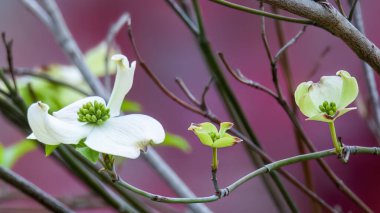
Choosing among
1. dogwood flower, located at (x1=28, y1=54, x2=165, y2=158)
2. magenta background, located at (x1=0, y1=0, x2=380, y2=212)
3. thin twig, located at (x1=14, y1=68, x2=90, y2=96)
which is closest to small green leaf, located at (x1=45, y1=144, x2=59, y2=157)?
dogwood flower, located at (x1=28, y1=54, x2=165, y2=158)

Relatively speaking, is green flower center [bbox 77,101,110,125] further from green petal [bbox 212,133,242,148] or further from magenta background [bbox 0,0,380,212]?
magenta background [bbox 0,0,380,212]

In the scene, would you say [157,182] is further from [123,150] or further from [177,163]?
[123,150]

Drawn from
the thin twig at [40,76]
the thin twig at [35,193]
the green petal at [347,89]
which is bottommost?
the thin twig at [35,193]

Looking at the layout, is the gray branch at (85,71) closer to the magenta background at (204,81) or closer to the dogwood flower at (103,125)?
the dogwood flower at (103,125)

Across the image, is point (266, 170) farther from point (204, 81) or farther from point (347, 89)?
point (204, 81)

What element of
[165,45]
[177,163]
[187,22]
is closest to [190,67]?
[165,45]

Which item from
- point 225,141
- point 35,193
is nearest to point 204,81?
point 35,193

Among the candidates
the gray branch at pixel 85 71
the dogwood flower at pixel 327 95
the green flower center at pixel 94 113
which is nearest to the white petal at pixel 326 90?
the dogwood flower at pixel 327 95
